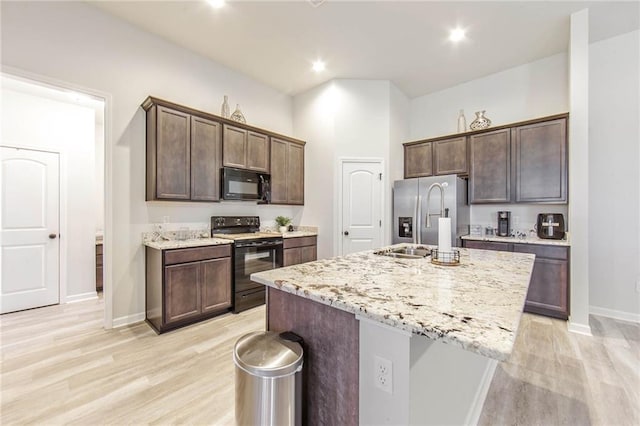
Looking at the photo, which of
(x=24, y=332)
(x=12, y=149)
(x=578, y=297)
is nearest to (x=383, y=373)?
(x=578, y=297)

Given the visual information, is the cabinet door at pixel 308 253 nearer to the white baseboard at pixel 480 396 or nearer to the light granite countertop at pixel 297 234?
the light granite countertop at pixel 297 234

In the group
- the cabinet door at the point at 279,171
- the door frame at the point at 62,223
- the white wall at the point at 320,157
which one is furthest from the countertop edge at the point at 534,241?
the door frame at the point at 62,223

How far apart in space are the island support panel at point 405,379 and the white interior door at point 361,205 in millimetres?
3035

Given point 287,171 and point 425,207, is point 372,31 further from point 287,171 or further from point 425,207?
point 425,207

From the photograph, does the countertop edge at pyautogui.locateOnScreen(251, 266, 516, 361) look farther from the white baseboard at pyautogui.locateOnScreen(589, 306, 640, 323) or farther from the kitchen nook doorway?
the white baseboard at pyautogui.locateOnScreen(589, 306, 640, 323)

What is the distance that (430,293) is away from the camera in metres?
1.09

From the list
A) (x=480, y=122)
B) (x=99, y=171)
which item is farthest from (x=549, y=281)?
(x=99, y=171)

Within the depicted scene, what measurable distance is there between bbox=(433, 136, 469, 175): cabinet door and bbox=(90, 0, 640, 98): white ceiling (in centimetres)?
105

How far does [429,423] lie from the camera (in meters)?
1.04

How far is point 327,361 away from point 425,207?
10.9 ft

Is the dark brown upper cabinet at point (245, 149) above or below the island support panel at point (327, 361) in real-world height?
above

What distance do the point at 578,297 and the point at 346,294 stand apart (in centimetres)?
322

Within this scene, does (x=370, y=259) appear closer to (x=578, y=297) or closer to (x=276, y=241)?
(x=276, y=241)

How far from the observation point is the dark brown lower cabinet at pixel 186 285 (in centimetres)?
272
